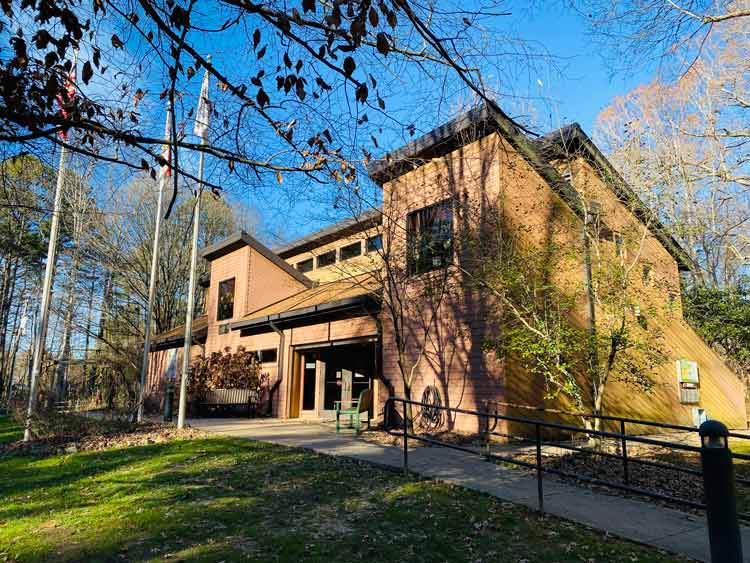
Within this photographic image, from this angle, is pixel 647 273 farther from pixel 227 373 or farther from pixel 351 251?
pixel 227 373

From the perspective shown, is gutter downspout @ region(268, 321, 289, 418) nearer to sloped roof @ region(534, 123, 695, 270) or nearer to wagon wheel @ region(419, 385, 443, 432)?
wagon wheel @ region(419, 385, 443, 432)

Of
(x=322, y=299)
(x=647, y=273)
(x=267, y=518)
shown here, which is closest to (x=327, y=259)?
(x=322, y=299)

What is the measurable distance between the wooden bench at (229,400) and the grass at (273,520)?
7872 millimetres

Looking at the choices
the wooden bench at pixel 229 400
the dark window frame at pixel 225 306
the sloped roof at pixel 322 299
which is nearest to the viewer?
the sloped roof at pixel 322 299

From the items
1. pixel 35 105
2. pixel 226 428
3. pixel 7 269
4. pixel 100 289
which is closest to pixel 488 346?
pixel 226 428

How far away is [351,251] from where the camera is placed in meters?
17.5

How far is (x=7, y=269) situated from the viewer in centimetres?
3078

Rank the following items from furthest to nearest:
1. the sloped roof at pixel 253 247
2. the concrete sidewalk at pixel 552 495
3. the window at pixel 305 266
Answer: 1. the window at pixel 305 266
2. the sloped roof at pixel 253 247
3. the concrete sidewalk at pixel 552 495

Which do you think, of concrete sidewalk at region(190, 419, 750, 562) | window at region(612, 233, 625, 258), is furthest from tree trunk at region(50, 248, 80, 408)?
window at region(612, 233, 625, 258)

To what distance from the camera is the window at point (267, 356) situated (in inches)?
674

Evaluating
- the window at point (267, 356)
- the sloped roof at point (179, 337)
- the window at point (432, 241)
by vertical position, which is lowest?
the window at point (267, 356)

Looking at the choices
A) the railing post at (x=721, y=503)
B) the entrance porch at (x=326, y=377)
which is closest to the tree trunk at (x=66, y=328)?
the entrance porch at (x=326, y=377)

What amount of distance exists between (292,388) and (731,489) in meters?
14.0

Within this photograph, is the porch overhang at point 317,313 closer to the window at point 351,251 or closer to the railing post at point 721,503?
the window at point 351,251
